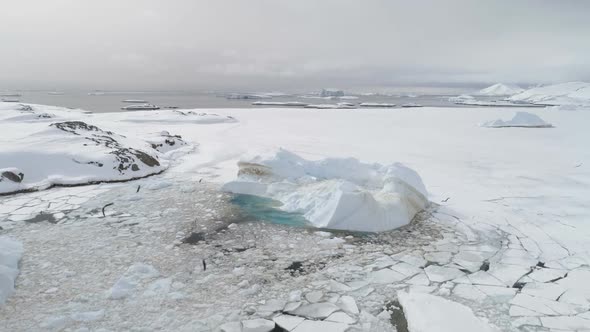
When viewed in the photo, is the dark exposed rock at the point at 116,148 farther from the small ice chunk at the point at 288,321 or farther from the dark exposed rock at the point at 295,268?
the small ice chunk at the point at 288,321

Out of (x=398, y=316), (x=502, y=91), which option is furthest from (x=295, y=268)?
(x=502, y=91)

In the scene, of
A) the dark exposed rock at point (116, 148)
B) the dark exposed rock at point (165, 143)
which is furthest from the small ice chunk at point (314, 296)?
the dark exposed rock at point (165, 143)

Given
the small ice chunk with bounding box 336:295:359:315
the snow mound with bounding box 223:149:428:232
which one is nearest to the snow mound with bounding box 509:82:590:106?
the snow mound with bounding box 223:149:428:232

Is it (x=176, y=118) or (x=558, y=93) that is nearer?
(x=176, y=118)

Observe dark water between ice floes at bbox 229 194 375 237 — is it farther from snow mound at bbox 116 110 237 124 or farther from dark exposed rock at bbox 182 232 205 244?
snow mound at bbox 116 110 237 124

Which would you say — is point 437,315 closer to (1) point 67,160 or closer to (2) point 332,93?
(1) point 67,160
